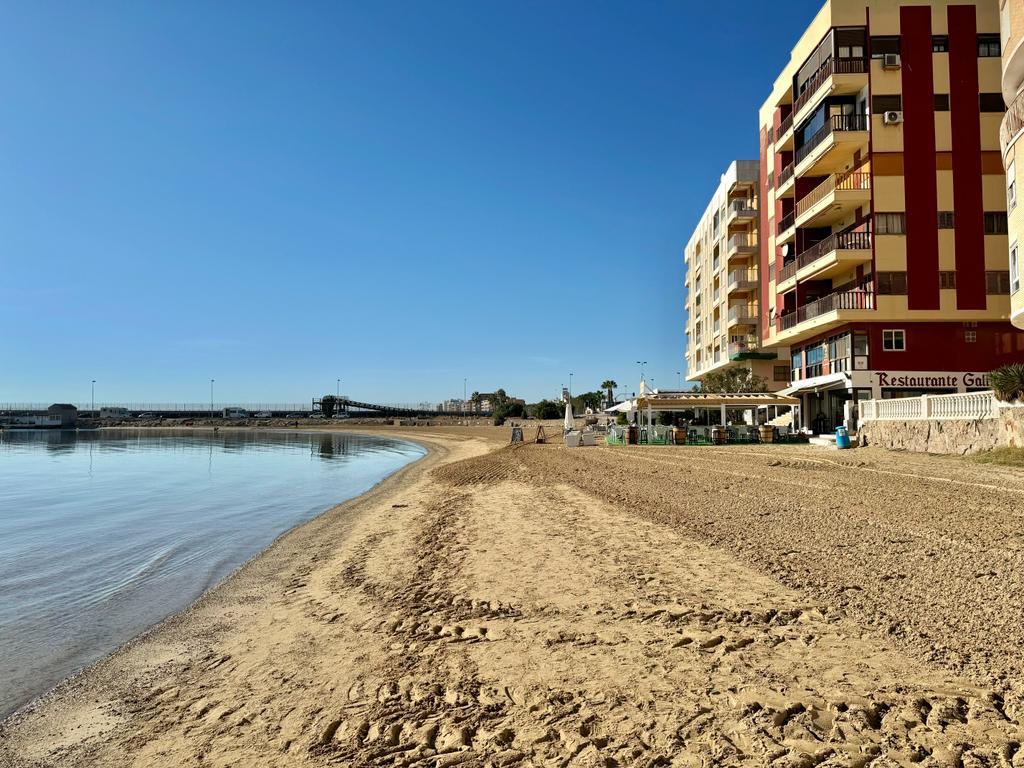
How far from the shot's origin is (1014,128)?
2023cm

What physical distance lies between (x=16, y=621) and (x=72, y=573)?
2.81 m

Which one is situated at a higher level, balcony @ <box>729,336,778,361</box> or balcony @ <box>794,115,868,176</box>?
balcony @ <box>794,115,868,176</box>

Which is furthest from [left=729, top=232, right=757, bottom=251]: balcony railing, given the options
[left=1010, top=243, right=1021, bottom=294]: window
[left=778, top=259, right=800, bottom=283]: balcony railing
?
[left=1010, top=243, right=1021, bottom=294]: window

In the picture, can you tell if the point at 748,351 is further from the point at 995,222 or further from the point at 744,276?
the point at 995,222

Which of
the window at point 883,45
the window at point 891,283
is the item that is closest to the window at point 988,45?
the window at point 883,45

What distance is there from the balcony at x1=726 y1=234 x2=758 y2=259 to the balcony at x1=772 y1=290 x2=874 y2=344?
1378cm

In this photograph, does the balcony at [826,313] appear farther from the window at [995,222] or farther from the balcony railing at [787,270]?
the window at [995,222]

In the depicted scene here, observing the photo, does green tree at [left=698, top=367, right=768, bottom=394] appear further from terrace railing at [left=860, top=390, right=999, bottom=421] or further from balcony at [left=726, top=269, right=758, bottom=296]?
terrace railing at [left=860, top=390, right=999, bottom=421]

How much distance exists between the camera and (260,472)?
101 ft

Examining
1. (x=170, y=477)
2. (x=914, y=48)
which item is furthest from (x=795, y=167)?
(x=170, y=477)

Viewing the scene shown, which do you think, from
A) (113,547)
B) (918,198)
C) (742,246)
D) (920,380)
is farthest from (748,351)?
(113,547)

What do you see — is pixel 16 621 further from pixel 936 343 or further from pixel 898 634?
pixel 936 343

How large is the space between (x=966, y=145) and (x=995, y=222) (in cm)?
387

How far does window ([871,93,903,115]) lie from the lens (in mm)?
30766
